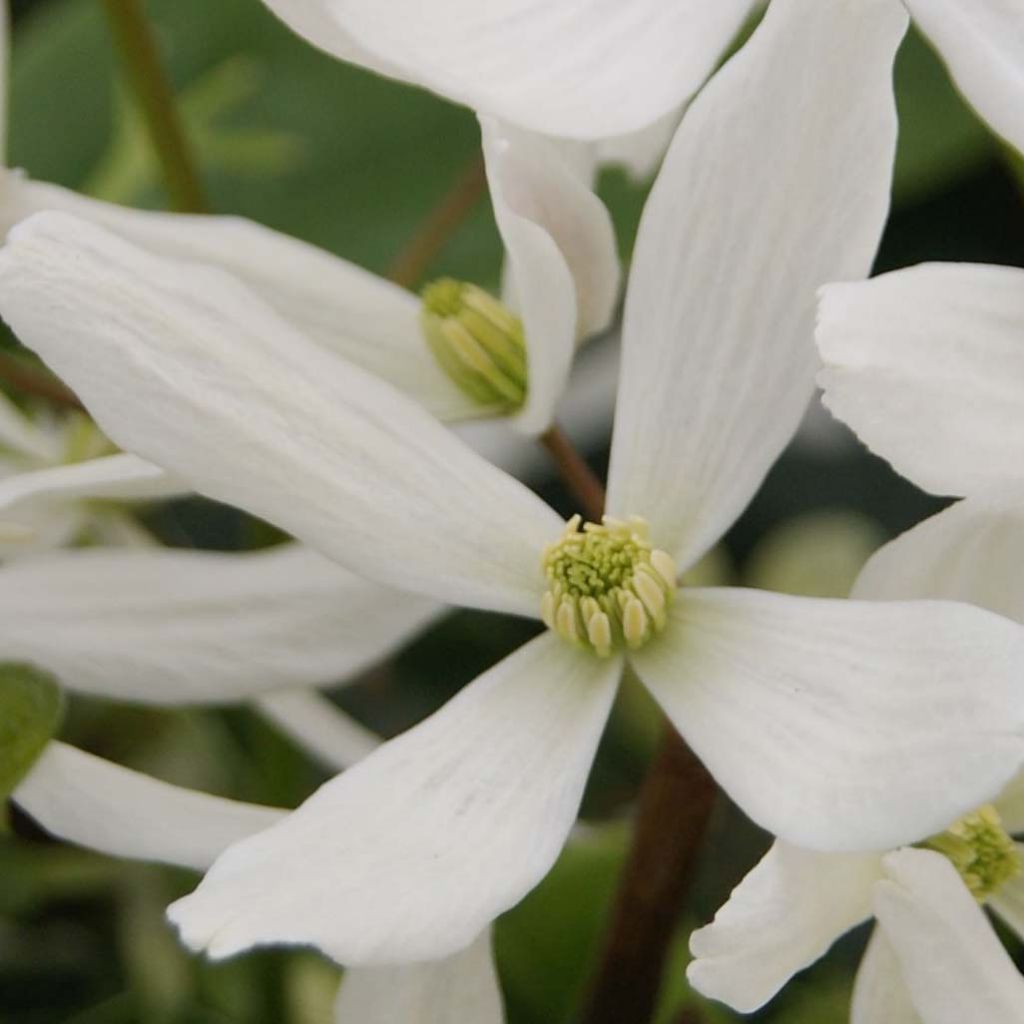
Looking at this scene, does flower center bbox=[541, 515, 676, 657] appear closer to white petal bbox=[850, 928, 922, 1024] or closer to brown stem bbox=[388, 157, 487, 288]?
white petal bbox=[850, 928, 922, 1024]

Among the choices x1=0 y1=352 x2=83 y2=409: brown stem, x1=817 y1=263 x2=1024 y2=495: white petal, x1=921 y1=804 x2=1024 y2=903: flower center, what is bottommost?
x1=0 y1=352 x2=83 y2=409: brown stem

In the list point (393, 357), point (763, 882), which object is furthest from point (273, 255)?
point (763, 882)

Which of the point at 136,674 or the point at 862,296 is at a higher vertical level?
the point at 862,296

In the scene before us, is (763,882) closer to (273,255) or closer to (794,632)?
(794,632)

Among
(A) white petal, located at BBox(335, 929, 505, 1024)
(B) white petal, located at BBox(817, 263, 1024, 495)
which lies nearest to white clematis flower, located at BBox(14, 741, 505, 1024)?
(A) white petal, located at BBox(335, 929, 505, 1024)

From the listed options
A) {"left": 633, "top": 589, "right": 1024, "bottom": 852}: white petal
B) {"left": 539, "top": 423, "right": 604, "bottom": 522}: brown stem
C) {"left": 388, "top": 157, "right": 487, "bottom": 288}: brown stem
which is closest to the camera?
{"left": 633, "top": 589, "right": 1024, "bottom": 852}: white petal
